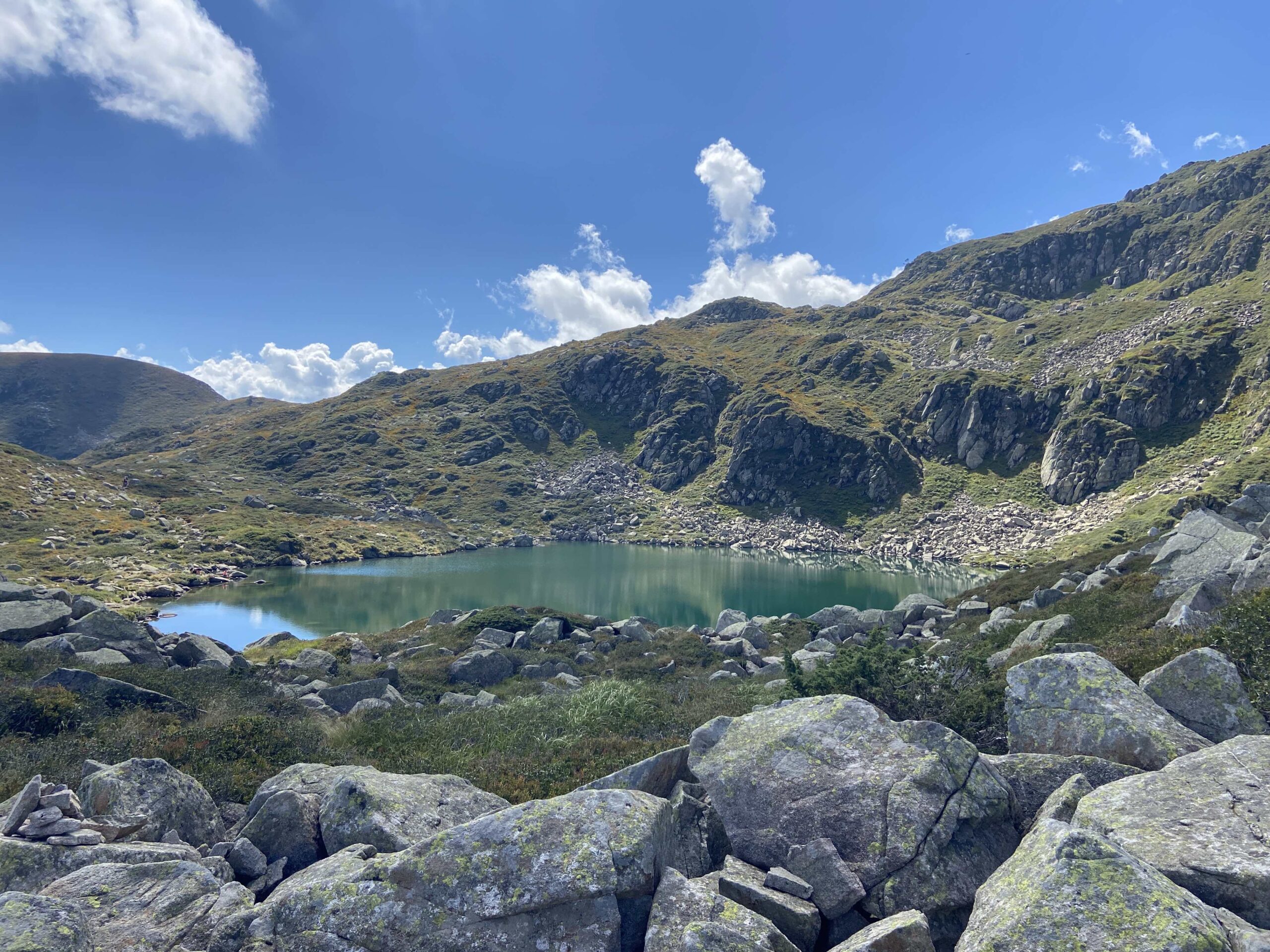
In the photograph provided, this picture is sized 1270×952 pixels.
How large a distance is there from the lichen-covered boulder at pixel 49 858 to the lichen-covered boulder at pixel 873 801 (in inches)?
242

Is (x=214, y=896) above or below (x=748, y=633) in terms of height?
above

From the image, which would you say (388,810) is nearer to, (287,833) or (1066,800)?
(287,833)

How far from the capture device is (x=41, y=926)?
474 cm

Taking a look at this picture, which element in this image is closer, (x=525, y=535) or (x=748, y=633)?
(x=748, y=633)

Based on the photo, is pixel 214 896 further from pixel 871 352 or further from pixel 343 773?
pixel 871 352

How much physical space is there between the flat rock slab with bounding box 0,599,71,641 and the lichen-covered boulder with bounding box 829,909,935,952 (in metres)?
27.6

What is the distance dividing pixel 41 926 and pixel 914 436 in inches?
5914

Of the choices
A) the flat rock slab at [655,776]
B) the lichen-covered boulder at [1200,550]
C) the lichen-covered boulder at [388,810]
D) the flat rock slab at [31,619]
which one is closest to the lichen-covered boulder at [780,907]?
the flat rock slab at [655,776]

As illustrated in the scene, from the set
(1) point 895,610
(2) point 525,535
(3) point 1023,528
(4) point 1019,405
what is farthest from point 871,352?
(1) point 895,610

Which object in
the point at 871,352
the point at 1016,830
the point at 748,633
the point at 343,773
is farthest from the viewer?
the point at 871,352

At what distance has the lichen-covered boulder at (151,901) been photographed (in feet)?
17.3

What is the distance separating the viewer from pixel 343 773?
27.6 ft

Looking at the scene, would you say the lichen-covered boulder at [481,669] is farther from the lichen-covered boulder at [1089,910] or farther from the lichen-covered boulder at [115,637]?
the lichen-covered boulder at [1089,910]

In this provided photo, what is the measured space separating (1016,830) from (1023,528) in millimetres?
108459
